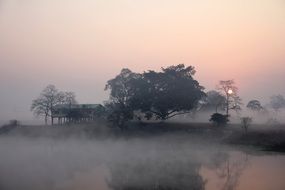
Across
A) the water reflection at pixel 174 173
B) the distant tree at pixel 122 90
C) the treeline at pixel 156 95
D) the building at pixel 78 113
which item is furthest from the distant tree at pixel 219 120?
the building at pixel 78 113

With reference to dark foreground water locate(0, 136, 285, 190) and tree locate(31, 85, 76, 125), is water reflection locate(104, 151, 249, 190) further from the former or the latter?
tree locate(31, 85, 76, 125)

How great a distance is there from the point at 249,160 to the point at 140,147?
783cm

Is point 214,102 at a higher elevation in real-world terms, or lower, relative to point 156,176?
higher

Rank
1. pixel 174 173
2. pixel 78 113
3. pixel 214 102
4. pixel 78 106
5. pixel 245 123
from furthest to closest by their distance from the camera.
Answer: pixel 214 102
pixel 78 106
pixel 78 113
pixel 245 123
pixel 174 173

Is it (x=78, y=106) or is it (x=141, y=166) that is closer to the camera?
(x=141, y=166)

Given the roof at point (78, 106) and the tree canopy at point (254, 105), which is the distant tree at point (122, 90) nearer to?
the roof at point (78, 106)

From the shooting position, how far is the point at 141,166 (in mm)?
16109

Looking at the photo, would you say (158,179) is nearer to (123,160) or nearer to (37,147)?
(123,160)

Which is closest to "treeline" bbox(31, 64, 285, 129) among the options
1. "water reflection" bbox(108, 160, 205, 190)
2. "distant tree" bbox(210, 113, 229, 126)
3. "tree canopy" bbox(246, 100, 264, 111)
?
"distant tree" bbox(210, 113, 229, 126)

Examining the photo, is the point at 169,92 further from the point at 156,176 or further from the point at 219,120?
the point at 156,176

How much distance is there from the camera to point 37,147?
83.9ft

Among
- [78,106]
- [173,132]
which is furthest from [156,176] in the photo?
[78,106]

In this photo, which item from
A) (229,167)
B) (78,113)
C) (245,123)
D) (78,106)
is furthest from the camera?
(78,106)

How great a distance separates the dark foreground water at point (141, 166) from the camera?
12.8m
